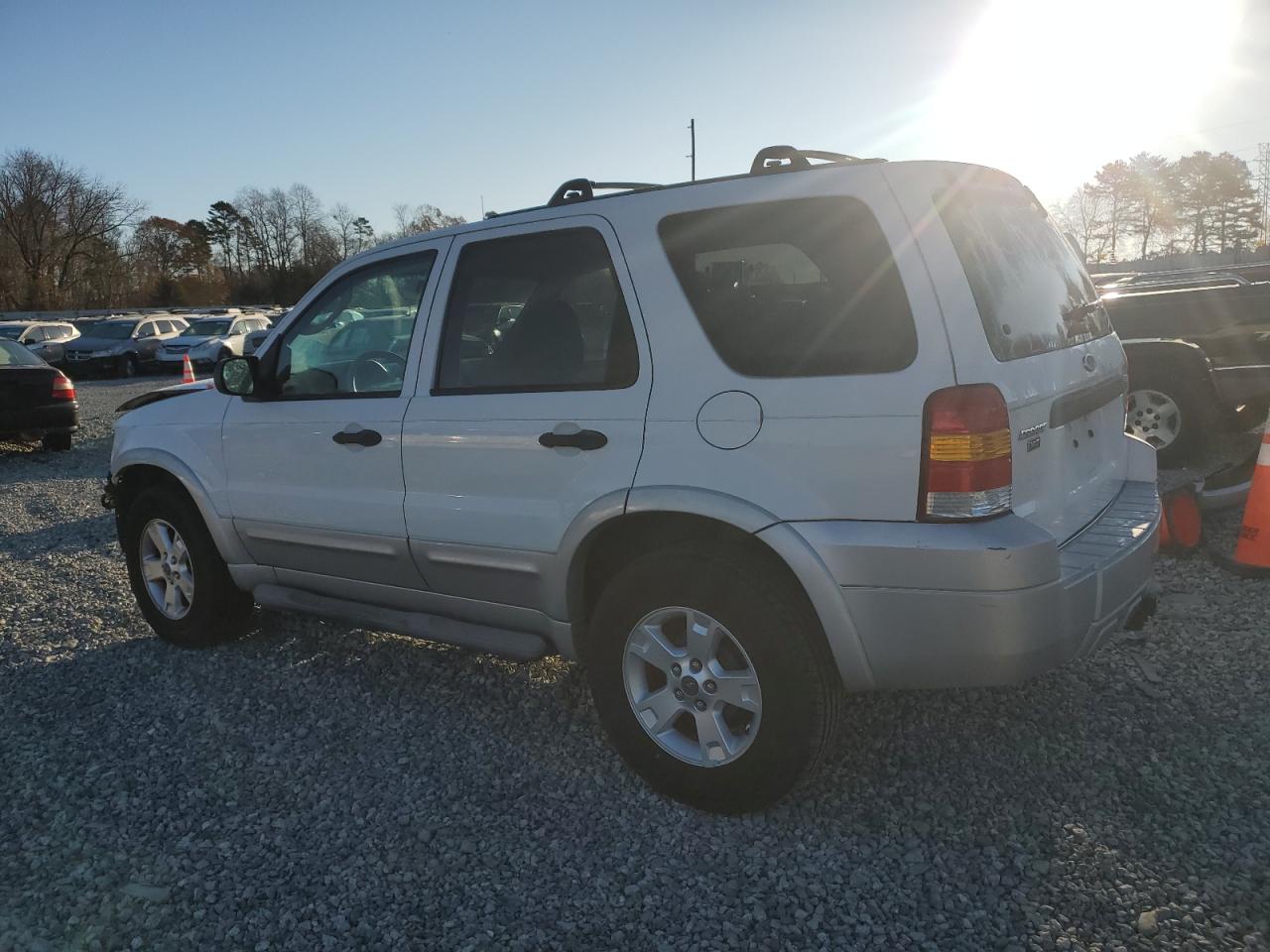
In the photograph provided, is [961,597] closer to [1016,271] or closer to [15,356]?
[1016,271]

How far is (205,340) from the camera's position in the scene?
86.9ft

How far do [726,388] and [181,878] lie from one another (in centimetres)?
216

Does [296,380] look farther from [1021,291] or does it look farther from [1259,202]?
[1259,202]

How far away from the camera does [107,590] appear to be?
575cm

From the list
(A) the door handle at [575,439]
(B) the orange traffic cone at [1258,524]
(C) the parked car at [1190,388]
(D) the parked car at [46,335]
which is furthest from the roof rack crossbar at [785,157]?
(D) the parked car at [46,335]

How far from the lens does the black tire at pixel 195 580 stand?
4422 mm

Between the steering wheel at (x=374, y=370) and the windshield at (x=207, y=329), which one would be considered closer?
the steering wheel at (x=374, y=370)

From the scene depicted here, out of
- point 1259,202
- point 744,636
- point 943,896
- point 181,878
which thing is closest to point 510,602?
point 744,636

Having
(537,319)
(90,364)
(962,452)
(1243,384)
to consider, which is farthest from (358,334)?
(90,364)

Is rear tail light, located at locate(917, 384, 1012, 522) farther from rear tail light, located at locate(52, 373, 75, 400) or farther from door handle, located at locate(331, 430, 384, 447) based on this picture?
rear tail light, located at locate(52, 373, 75, 400)

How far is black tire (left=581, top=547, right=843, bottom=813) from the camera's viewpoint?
2.68 meters

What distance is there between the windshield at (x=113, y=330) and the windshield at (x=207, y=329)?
143 centimetres

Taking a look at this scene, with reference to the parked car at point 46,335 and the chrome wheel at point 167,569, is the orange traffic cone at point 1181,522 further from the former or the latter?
the parked car at point 46,335

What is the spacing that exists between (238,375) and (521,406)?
5.10 feet
